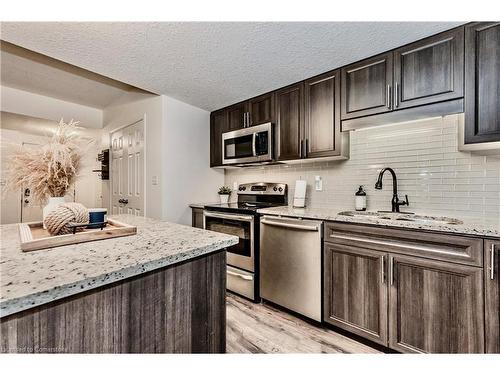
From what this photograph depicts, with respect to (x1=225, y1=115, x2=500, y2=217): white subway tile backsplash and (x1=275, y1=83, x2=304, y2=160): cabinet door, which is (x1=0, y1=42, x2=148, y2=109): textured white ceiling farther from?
(x1=225, y1=115, x2=500, y2=217): white subway tile backsplash

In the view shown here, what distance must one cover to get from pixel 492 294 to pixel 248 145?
2230 millimetres

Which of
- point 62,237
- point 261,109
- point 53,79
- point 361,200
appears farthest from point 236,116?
point 62,237

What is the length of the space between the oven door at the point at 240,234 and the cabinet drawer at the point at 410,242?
30.9 inches

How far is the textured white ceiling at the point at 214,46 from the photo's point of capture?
1565 millimetres

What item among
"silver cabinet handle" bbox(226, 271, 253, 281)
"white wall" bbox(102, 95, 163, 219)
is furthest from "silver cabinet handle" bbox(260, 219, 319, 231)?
"white wall" bbox(102, 95, 163, 219)

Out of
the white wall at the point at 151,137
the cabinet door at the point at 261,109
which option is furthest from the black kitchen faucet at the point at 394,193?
the white wall at the point at 151,137

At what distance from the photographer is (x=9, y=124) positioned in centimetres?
330

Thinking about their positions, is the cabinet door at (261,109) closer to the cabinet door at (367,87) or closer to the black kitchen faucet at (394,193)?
the cabinet door at (367,87)

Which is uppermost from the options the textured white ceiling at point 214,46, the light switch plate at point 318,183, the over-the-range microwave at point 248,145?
the textured white ceiling at point 214,46

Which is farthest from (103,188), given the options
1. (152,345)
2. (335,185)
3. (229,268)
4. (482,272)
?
(482,272)

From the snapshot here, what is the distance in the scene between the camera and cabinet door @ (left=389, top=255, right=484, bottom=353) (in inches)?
50.1

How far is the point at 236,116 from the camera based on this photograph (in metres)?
2.98

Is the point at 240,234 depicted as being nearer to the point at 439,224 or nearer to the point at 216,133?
the point at 216,133
